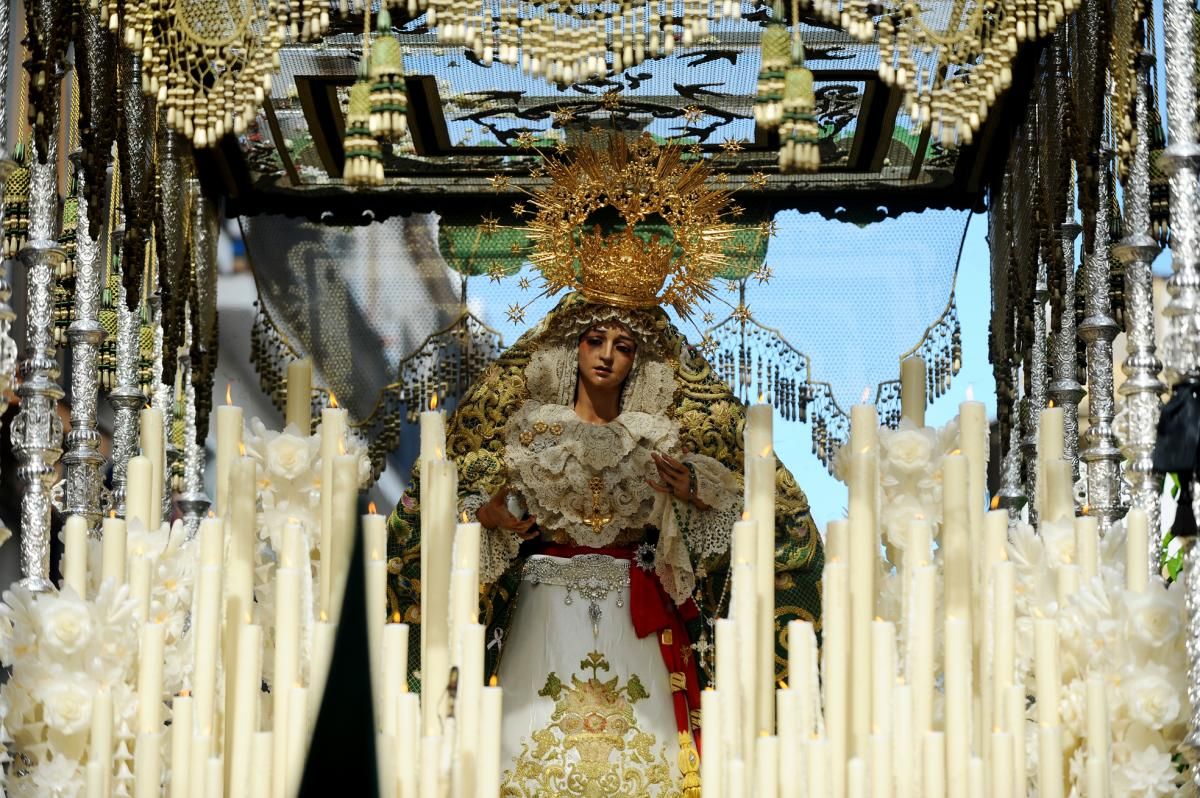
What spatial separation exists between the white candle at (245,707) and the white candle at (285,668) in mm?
53

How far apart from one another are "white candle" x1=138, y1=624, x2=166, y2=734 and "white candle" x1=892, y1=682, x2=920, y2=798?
4.81 feet

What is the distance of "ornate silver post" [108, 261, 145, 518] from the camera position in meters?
5.52

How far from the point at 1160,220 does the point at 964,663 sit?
1.51 metres

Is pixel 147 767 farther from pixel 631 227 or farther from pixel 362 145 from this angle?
pixel 631 227

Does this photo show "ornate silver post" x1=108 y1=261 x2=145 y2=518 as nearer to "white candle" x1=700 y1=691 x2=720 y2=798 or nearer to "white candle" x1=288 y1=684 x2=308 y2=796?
"white candle" x1=288 y1=684 x2=308 y2=796

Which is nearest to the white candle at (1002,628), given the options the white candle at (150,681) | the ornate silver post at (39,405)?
the white candle at (150,681)

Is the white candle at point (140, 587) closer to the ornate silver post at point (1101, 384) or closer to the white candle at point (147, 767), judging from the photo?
the white candle at point (147, 767)

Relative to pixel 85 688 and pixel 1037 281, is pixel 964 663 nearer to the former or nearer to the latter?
pixel 85 688

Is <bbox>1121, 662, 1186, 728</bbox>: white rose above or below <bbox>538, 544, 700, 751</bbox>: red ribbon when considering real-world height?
above

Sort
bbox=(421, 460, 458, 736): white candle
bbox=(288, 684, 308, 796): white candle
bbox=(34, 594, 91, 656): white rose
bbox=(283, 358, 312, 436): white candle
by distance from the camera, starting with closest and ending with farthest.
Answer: bbox=(288, 684, 308, 796): white candle → bbox=(421, 460, 458, 736): white candle → bbox=(34, 594, 91, 656): white rose → bbox=(283, 358, 312, 436): white candle

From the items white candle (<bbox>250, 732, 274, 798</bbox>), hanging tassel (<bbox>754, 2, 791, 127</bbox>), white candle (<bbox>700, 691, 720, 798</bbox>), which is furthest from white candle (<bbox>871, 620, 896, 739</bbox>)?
white candle (<bbox>250, 732, 274, 798</bbox>)

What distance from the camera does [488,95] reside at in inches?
223

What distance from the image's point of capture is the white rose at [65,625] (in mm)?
3967

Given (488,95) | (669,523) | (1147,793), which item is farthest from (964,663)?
(488,95)
